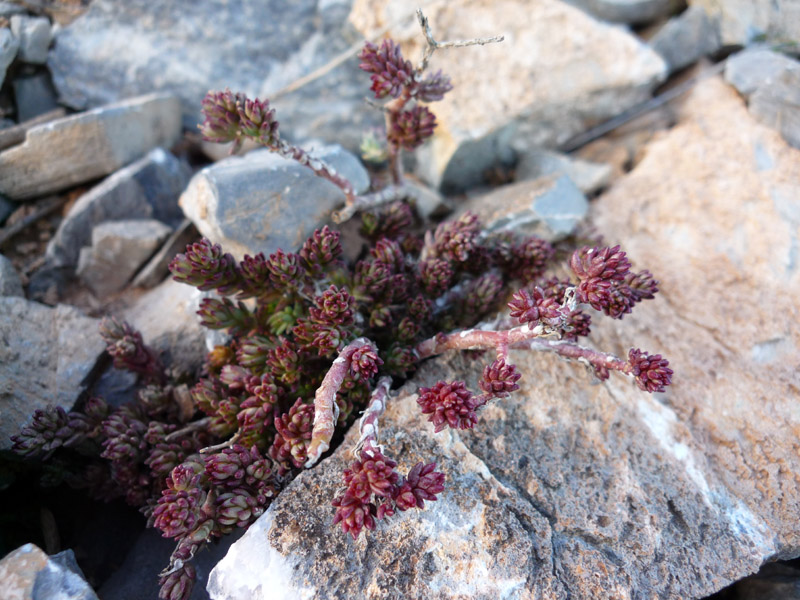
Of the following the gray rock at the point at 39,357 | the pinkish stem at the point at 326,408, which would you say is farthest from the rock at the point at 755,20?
the gray rock at the point at 39,357


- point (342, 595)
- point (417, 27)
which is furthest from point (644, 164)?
point (342, 595)

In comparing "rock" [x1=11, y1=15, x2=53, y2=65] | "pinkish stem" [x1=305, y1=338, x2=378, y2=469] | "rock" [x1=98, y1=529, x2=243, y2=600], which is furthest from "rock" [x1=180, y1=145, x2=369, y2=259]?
"rock" [x1=11, y1=15, x2=53, y2=65]

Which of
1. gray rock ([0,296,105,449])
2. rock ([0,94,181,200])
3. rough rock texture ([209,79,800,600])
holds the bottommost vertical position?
rough rock texture ([209,79,800,600])

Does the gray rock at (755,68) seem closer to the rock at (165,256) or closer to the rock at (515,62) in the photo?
the rock at (515,62)

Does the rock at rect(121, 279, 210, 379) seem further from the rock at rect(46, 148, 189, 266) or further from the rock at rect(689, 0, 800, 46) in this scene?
the rock at rect(689, 0, 800, 46)

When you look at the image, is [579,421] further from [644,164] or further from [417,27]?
[417,27]

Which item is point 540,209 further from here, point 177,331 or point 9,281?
point 9,281
